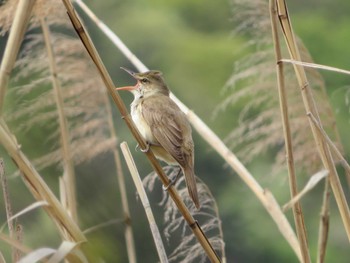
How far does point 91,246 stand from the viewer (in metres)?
2.43

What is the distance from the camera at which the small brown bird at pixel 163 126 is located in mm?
3432

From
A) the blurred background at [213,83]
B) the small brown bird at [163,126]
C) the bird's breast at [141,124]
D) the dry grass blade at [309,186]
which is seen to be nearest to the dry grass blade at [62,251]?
the dry grass blade at [309,186]

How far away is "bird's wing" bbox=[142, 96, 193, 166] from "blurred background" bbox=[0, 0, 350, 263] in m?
3.46

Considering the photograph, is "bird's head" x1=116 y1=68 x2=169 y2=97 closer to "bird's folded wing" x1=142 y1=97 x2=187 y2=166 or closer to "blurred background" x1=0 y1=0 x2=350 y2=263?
"bird's folded wing" x1=142 y1=97 x2=187 y2=166

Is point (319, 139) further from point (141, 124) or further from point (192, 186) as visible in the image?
point (141, 124)

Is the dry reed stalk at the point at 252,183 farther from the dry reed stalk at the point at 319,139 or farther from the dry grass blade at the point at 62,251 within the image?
the dry grass blade at the point at 62,251

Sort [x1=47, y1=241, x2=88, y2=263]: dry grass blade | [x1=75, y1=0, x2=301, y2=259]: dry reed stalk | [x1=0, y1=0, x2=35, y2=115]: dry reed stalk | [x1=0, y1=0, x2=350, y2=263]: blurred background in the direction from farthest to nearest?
[x1=0, y1=0, x2=350, y2=263]: blurred background < [x1=75, y1=0, x2=301, y2=259]: dry reed stalk < [x1=0, y1=0, x2=35, y2=115]: dry reed stalk < [x1=47, y1=241, x2=88, y2=263]: dry grass blade

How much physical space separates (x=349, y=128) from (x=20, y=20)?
26.9ft

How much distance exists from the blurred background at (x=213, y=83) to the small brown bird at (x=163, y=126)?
128 inches

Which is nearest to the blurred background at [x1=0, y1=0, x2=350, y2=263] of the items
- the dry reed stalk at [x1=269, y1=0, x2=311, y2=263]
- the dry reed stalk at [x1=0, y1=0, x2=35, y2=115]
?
the dry reed stalk at [x1=269, y1=0, x2=311, y2=263]

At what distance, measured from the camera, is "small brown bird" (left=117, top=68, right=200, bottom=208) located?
3.43 m

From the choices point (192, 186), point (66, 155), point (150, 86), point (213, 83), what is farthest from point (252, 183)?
point (213, 83)

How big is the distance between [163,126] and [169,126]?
2 cm

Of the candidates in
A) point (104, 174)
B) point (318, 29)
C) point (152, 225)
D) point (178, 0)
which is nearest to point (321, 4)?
point (318, 29)
